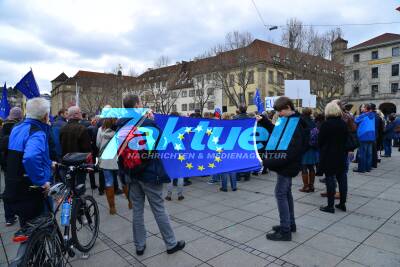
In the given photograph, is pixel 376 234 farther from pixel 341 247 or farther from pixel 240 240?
pixel 240 240

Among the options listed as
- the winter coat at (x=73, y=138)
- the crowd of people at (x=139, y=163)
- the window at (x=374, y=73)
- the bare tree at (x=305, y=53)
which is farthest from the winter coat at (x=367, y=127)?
the window at (x=374, y=73)

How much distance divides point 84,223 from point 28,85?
14.3ft

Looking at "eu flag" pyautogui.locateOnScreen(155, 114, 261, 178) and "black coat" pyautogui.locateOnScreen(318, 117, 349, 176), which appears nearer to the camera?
"black coat" pyautogui.locateOnScreen(318, 117, 349, 176)

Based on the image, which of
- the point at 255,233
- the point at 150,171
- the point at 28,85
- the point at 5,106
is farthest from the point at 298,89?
the point at 5,106

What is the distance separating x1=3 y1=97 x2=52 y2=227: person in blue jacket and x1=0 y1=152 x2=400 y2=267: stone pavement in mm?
1137

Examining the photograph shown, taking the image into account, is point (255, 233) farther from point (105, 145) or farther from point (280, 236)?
point (105, 145)

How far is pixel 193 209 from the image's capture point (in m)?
5.97

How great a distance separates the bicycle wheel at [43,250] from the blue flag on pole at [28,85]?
496 centimetres

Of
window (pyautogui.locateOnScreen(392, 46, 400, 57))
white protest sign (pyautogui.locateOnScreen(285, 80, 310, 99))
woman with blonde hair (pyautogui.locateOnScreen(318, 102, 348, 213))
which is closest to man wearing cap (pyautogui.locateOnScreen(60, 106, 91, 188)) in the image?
woman with blonde hair (pyautogui.locateOnScreen(318, 102, 348, 213))

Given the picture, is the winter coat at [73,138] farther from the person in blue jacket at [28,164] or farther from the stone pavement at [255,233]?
the person in blue jacket at [28,164]

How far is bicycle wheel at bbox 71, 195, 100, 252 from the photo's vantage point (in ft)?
12.7

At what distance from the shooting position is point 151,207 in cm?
395

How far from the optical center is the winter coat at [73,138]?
6023mm

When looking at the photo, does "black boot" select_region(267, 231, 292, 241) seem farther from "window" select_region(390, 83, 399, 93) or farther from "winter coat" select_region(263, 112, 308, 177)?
"window" select_region(390, 83, 399, 93)
